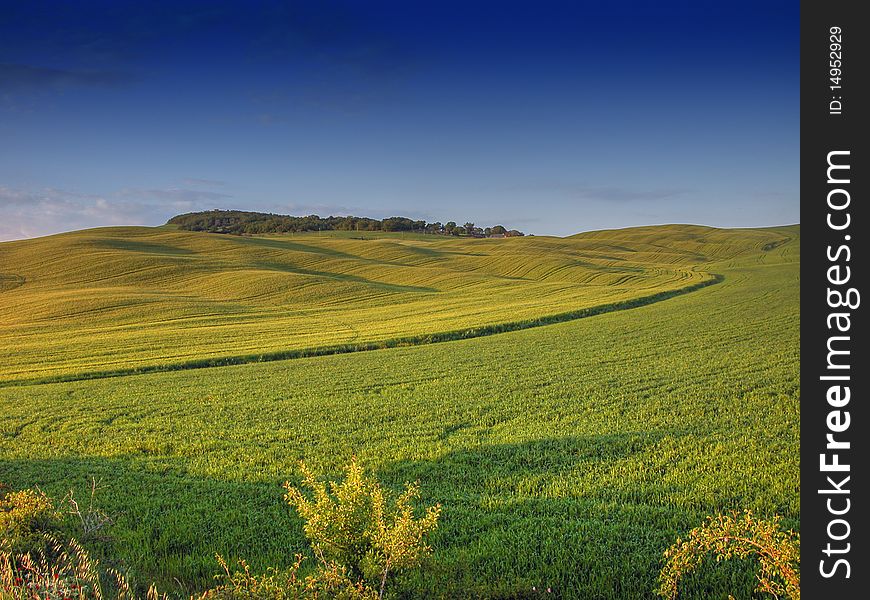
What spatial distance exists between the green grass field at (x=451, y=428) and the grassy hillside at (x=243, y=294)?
46 centimetres

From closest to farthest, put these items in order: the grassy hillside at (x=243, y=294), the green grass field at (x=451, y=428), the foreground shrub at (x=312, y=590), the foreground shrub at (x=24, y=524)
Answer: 1. the foreground shrub at (x=312, y=590)
2. the foreground shrub at (x=24, y=524)
3. the green grass field at (x=451, y=428)
4. the grassy hillside at (x=243, y=294)

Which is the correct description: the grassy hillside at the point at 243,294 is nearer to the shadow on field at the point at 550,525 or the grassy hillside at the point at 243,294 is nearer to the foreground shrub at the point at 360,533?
the shadow on field at the point at 550,525

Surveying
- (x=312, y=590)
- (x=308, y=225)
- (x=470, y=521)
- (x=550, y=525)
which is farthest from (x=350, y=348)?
(x=308, y=225)

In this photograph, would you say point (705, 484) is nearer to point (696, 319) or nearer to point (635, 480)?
point (635, 480)

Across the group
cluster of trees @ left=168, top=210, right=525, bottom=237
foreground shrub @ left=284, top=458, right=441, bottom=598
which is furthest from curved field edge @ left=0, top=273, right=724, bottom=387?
cluster of trees @ left=168, top=210, right=525, bottom=237

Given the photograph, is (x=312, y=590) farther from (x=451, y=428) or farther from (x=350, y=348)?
(x=350, y=348)

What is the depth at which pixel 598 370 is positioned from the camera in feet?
70.7

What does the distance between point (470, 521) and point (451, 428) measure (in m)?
6.02

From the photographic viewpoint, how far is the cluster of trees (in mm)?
170125

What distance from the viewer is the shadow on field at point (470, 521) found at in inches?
280

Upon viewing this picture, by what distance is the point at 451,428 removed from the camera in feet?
49.0

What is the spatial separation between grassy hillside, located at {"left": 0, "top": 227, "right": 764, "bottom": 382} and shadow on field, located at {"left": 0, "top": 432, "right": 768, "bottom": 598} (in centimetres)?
1858

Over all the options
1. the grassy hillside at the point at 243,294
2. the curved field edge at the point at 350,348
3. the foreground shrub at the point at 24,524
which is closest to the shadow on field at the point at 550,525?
the foreground shrub at the point at 24,524
